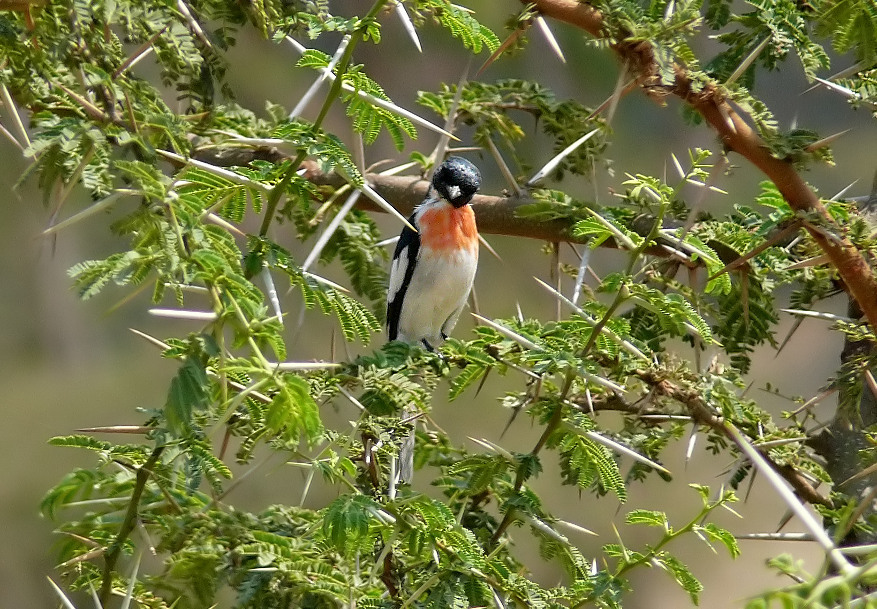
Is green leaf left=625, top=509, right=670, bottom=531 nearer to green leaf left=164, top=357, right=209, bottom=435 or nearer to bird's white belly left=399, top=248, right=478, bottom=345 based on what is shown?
green leaf left=164, top=357, right=209, bottom=435

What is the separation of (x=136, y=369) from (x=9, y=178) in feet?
3.64

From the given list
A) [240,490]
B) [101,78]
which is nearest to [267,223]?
[101,78]

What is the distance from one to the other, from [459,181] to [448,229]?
19cm

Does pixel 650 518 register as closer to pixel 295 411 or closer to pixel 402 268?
pixel 295 411

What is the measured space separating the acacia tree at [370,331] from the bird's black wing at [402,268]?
0.89 meters

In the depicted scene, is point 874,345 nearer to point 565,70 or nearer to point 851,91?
point 851,91

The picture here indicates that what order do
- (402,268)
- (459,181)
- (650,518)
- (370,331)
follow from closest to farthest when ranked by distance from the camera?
1. (650,518)
2. (370,331)
3. (459,181)
4. (402,268)

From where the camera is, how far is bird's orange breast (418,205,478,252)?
2.38 m

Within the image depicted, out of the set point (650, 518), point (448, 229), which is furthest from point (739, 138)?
point (448, 229)

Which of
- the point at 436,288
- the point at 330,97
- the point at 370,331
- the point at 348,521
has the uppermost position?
the point at 330,97

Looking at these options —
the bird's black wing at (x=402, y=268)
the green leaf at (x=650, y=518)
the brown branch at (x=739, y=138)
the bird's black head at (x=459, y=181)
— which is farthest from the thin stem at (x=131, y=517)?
the bird's black wing at (x=402, y=268)

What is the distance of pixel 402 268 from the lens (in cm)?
252

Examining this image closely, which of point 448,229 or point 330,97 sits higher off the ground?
point 330,97

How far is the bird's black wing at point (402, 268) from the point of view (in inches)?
97.0
